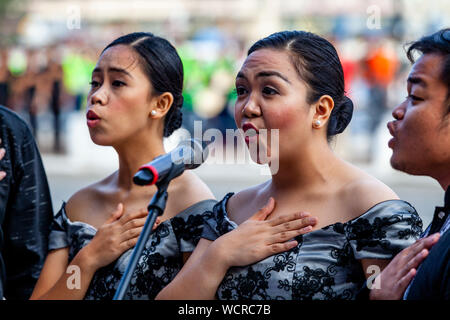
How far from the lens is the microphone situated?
217 cm

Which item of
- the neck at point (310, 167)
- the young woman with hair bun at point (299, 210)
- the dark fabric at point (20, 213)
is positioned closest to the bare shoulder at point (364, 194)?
the young woman with hair bun at point (299, 210)

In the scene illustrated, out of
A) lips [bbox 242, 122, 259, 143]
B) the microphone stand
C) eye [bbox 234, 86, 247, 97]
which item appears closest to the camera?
the microphone stand

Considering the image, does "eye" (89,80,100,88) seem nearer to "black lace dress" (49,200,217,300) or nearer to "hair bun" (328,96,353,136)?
"black lace dress" (49,200,217,300)

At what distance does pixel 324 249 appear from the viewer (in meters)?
2.40

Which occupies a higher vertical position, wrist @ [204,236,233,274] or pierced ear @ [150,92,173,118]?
pierced ear @ [150,92,173,118]

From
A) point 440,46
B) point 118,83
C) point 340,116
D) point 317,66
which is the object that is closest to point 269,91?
point 317,66

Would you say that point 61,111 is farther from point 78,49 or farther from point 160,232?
point 160,232

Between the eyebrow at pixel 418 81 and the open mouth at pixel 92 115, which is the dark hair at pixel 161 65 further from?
the eyebrow at pixel 418 81

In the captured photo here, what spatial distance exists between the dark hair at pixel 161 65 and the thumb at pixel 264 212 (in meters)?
0.73

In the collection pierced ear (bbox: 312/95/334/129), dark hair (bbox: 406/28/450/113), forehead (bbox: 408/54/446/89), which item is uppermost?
dark hair (bbox: 406/28/450/113)

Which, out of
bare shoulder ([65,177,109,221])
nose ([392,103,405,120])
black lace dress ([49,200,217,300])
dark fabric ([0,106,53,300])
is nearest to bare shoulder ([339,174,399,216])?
nose ([392,103,405,120])

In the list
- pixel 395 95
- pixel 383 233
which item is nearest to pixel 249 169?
pixel 395 95

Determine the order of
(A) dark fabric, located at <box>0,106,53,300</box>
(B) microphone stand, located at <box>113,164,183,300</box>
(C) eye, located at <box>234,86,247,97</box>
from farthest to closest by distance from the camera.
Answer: (A) dark fabric, located at <box>0,106,53,300</box>
(C) eye, located at <box>234,86,247,97</box>
(B) microphone stand, located at <box>113,164,183,300</box>

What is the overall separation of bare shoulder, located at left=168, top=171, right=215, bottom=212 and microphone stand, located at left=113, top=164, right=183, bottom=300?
557 millimetres
